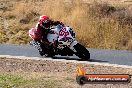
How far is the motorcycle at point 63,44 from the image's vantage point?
1503 centimetres

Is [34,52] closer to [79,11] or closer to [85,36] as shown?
[85,36]

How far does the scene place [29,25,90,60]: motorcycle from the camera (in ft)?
49.3

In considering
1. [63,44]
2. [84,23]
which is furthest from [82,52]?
[84,23]

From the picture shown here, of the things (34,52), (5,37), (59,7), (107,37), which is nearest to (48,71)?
(34,52)

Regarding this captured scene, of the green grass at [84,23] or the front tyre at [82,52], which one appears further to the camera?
the green grass at [84,23]

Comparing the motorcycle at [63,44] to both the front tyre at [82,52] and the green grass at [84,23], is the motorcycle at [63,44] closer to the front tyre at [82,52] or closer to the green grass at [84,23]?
the front tyre at [82,52]

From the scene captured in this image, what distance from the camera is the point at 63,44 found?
15.2 m

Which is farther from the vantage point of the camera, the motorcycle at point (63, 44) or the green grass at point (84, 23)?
the green grass at point (84, 23)

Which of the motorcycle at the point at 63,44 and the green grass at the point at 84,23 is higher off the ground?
the motorcycle at the point at 63,44

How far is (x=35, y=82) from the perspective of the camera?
33.4 feet

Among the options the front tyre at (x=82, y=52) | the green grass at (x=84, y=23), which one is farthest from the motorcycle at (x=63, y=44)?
the green grass at (x=84, y=23)

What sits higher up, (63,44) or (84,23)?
(63,44)

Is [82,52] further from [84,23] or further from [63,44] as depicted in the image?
[84,23]

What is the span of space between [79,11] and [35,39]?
8.33 meters
